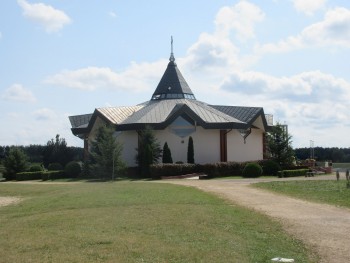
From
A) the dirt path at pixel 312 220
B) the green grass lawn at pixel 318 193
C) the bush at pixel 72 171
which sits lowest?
the dirt path at pixel 312 220

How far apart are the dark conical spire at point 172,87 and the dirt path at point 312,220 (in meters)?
37.1

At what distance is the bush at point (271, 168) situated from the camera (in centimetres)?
4300

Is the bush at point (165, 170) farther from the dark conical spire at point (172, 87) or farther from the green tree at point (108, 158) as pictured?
the dark conical spire at point (172, 87)

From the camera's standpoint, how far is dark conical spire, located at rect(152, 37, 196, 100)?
59.4 m

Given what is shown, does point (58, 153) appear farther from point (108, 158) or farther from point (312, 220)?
point (312, 220)

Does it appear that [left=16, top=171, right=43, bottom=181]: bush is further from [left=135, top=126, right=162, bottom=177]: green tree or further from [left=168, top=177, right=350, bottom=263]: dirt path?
[left=168, top=177, right=350, bottom=263]: dirt path

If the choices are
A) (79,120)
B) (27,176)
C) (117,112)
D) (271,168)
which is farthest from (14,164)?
(271,168)

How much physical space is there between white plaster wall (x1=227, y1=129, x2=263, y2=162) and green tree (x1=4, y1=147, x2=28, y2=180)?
70.0ft

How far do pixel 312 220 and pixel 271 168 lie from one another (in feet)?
94.2

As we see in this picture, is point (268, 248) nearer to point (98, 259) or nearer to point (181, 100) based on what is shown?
point (98, 259)

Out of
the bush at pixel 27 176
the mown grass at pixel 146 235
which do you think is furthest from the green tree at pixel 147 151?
the mown grass at pixel 146 235

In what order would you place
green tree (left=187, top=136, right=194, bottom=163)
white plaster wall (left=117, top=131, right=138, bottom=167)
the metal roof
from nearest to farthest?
green tree (left=187, top=136, right=194, bottom=163), white plaster wall (left=117, top=131, right=138, bottom=167), the metal roof

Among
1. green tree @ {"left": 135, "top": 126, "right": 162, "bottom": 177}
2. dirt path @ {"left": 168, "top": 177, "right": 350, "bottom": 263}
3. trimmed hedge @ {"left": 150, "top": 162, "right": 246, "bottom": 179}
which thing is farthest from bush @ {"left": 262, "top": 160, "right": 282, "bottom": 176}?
dirt path @ {"left": 168, "top": 177, "right": 350, "bottom": 263}

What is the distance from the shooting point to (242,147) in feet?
178
